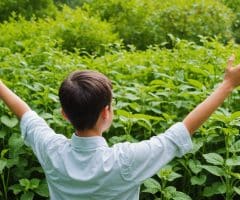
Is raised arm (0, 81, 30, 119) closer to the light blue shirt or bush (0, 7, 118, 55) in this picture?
the light blue shirt

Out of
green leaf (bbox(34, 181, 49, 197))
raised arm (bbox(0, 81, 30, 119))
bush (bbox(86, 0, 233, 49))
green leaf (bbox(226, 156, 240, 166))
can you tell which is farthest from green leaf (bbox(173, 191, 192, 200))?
bush (bbox(86, 0, 233, 49))

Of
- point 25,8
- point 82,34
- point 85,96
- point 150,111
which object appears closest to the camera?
point 85,96

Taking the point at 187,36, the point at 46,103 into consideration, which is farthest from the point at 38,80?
the point at 187,36

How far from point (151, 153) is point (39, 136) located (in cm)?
39

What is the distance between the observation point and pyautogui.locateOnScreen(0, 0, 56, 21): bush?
9625mm

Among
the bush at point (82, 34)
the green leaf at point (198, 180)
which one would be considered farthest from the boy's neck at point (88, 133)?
the bush at point (82, 34)

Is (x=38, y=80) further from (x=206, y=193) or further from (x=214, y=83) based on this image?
(x=206, y=193)

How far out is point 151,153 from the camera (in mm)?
1820

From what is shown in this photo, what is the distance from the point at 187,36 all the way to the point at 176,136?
6021mm

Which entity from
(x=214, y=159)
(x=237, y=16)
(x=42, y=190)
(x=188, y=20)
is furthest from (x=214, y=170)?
(x=237, y=16)

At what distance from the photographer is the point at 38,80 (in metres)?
3.61

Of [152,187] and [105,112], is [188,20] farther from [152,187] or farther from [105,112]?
[105,112]

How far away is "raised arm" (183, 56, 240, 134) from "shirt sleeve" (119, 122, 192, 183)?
4cm

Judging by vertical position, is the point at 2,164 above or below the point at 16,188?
above
